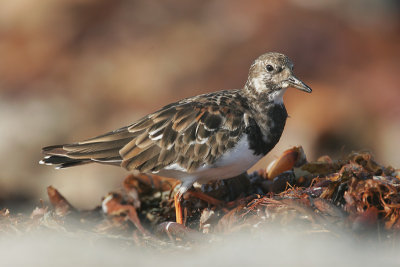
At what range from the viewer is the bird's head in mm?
5395

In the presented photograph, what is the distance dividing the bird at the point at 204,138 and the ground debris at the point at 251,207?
1.15ft

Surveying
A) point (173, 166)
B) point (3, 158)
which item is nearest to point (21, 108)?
point (3, 158)

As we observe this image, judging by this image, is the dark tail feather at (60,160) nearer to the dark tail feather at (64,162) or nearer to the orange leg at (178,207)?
the dark tail feather at (64,162)

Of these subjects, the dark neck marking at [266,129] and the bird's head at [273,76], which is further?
the bird's head at [273,76]

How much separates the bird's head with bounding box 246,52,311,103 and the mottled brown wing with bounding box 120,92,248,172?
32 cm

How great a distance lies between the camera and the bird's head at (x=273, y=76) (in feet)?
17.7

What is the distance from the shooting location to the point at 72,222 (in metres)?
5.38

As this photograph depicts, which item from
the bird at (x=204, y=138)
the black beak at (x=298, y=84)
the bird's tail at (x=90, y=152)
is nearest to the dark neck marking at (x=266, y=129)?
the bird at (x=204, y=138)


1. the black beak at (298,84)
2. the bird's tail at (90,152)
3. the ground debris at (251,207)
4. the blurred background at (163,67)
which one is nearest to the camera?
the ground debris at (251,207)

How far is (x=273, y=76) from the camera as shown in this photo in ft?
17.9

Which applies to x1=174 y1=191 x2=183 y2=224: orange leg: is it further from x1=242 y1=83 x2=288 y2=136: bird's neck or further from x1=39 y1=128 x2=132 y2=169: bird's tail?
x1=242 y1=83 x2=288 y2=136: bird's neck

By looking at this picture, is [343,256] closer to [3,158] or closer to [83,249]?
[83,249]

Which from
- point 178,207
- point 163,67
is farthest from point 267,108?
point 163,67

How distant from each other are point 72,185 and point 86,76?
279 centimetres
